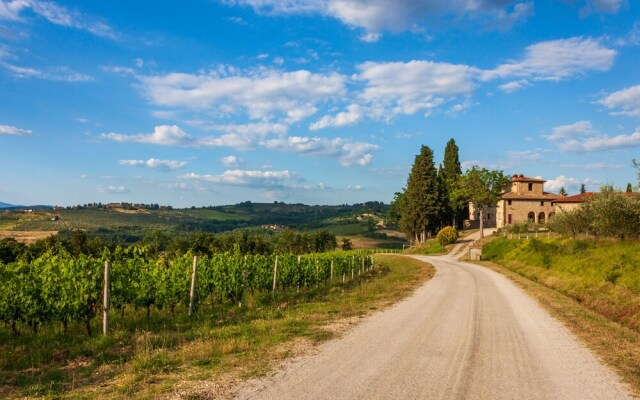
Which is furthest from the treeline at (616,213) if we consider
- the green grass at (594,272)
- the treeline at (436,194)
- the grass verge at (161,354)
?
the treeline at (436,194)

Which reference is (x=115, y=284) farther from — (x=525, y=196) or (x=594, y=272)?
(x=525, y=196)

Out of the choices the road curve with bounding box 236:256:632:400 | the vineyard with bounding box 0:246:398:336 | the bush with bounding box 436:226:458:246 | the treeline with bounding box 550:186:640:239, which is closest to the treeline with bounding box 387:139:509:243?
the bush with bounding box 436:226:458:246

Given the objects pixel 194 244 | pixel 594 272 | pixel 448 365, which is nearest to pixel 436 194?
pixel 194 244

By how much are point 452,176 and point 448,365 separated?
263 ft

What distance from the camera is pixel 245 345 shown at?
9961mm

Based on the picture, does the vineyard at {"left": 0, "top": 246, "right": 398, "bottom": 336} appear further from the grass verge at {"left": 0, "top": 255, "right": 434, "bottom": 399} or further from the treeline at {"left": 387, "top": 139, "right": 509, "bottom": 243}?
the treeline at {"left": 387, "top": 139, "right": 509, "bottom": 243}

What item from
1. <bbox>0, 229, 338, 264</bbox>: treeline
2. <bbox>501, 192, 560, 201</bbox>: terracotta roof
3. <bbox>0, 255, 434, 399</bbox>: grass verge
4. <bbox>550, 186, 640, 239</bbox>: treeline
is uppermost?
<bbox>501, 192, 560, 201</bbox>: terracotta roof

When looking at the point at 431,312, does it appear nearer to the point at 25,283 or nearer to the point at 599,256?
the point at 25,283

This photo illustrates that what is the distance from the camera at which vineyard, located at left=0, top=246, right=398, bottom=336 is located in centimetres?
1194

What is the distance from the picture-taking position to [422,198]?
73.9 metres

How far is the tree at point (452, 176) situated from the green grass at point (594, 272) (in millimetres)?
38817

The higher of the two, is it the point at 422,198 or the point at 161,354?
the point at 422,198

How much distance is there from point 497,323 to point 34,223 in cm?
17208

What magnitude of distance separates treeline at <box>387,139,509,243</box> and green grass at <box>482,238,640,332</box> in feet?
101
